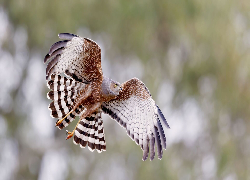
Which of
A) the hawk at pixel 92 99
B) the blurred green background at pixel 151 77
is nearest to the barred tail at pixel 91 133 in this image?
the hawk at pixel 92 99

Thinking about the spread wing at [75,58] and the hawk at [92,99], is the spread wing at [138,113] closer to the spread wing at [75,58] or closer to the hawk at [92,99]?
the hawk at [92,99]

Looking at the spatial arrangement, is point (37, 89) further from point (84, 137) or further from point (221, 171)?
point (221, 171)

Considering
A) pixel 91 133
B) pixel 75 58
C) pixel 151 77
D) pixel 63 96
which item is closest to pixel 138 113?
pixel 91 133

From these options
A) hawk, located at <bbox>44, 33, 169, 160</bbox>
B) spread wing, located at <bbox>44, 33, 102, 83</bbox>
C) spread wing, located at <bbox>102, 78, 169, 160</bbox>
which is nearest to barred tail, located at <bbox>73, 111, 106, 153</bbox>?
hawk, located at <bbox>44, 33, 169, 160</bbox>

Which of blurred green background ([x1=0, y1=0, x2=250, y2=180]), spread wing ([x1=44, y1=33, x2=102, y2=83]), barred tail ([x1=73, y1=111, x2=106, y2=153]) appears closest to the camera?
spread wing ([x1=44, y1=33, x2=102, y2=83])

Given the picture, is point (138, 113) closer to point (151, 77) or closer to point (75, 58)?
point (75, 58)

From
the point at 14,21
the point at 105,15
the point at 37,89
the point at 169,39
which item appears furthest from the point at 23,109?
the point at 169,39

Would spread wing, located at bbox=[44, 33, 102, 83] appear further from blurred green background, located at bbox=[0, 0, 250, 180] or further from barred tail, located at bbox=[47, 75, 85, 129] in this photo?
blurred green background, located at bbox=[0, 0, 250, 180]
